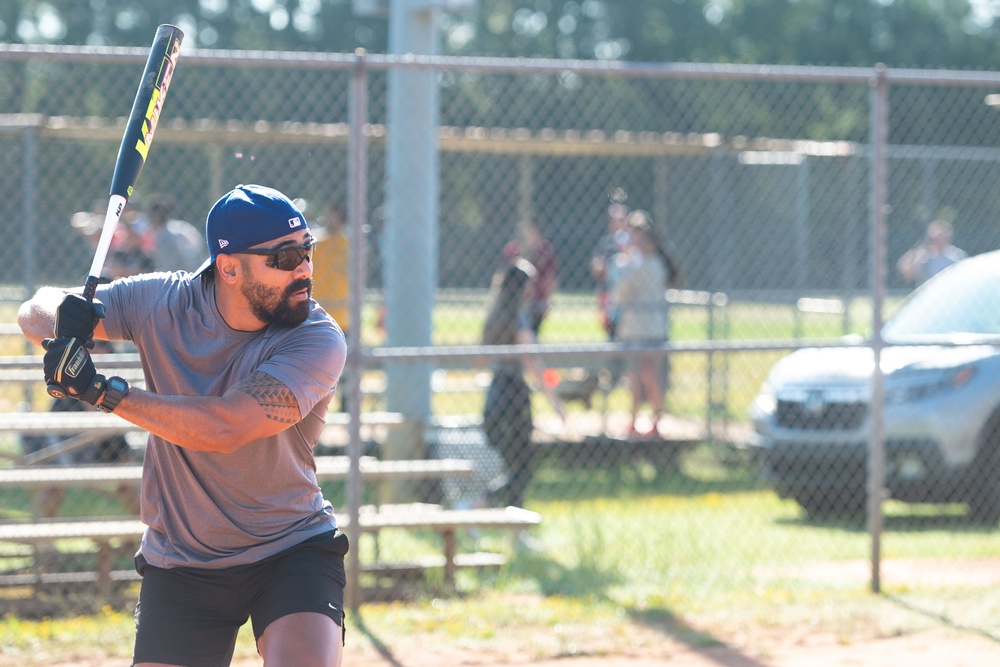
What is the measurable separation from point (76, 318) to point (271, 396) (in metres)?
0.56

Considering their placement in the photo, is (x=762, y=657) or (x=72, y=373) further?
(x=762, y=657)

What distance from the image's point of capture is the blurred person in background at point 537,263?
11.8m

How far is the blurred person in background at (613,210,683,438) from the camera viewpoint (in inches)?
448

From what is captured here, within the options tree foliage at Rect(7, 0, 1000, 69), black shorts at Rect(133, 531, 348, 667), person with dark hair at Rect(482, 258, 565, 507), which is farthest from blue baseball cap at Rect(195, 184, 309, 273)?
tree foliage at Rect(7, 0, 1000, 69)

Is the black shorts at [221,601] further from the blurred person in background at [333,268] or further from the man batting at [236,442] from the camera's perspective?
the blurred person in background at [333,268]

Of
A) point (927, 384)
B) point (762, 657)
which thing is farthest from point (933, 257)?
point (762, 657)

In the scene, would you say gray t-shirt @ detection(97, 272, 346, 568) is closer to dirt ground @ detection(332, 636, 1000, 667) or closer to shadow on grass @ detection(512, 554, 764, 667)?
dirt ground @ detection(332, 636, 1000, 667)

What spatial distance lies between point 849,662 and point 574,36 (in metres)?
48.6

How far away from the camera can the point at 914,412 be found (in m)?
8.54

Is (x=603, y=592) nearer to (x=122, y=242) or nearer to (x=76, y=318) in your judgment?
(x=76, y=318)

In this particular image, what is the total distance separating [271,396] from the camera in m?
3.52

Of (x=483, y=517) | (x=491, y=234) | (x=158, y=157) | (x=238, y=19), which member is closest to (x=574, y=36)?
(x=238, y=19)

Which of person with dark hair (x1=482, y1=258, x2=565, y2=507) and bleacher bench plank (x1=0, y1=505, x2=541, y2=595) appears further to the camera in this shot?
person with dark hair (x1=482, y1=258, x2=565, y2=507)

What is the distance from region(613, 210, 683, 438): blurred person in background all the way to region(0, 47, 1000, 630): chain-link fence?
0.03 m
